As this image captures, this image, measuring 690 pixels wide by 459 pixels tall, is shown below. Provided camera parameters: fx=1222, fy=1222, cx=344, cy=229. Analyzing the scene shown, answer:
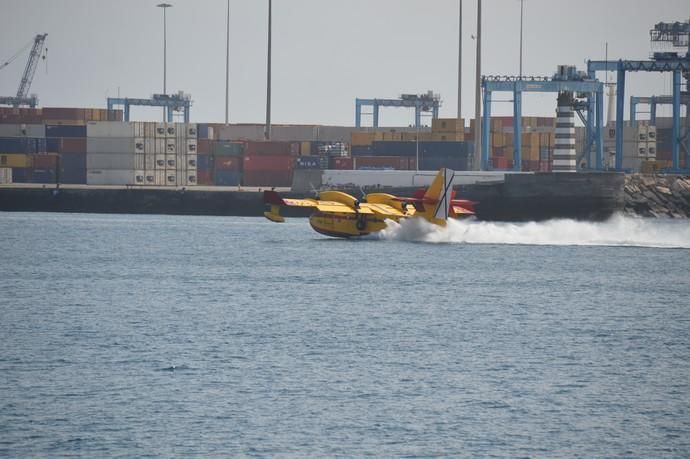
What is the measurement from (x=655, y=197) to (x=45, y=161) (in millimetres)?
72611

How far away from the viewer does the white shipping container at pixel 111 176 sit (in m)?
145

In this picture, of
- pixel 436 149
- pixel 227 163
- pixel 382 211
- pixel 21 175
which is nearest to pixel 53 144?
pixel 21 175

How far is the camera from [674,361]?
4194cm

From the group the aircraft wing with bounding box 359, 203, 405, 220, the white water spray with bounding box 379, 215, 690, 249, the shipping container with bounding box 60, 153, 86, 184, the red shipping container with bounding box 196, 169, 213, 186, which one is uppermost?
the shipping container with bounding box 60, 153, 86, 184

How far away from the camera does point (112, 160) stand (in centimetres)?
14550

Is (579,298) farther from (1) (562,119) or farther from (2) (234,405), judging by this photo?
(1) (562,119)

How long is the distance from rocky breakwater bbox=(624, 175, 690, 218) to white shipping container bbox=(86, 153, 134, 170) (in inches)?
2269

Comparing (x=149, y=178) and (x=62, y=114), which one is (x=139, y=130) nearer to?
(x=149, y=178)

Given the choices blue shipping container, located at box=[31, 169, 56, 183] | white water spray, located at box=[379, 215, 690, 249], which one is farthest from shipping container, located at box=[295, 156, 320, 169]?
white water spray, located at box=[379, 215, 690, 249]

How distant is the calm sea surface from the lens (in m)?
31.0

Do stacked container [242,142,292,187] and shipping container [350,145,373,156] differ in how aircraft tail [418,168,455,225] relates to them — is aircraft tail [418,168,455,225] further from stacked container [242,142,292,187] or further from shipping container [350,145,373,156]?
shipping container [350,145,373,156]

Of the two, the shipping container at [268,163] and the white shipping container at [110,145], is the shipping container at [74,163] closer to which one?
the white shipping container at [110,145]

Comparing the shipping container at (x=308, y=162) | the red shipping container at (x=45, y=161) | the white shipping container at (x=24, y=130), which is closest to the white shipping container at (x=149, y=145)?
the red shipping container at (x=45, y=161)

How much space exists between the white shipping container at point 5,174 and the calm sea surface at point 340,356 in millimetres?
70388
